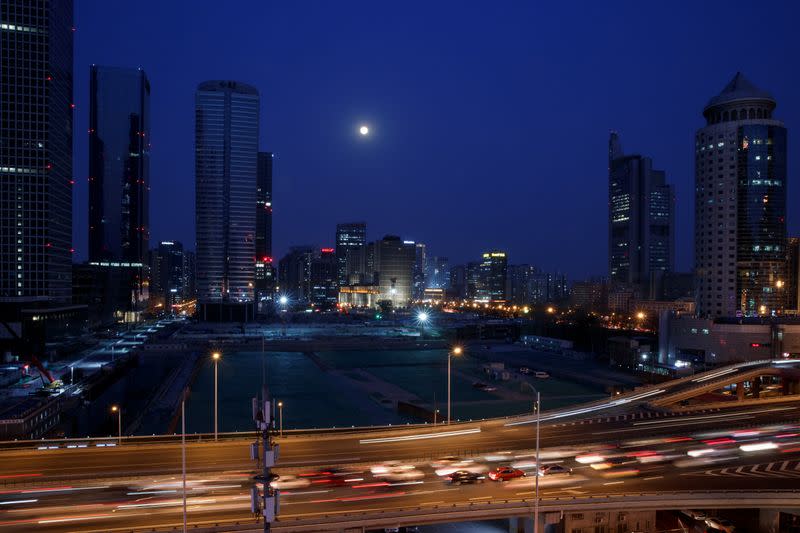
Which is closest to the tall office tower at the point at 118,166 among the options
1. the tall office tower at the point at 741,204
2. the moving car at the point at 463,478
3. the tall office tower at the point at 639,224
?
the tall office tower at the point at 741,204

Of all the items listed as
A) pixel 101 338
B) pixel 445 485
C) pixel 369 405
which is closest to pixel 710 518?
pixel 445 485

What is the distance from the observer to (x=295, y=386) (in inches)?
1847

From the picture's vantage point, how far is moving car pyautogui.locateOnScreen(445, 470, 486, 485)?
15.4 m

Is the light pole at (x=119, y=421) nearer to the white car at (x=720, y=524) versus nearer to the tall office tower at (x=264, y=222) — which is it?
the white car at (x=720, y=524)

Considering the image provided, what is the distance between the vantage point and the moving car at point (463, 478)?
15406mm

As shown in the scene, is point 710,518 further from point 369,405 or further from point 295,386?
point 295,386

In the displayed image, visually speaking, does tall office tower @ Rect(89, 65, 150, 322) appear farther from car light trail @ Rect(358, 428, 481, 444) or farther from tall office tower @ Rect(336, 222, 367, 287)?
car light trail @ Rect(358, 428, 481, 444)

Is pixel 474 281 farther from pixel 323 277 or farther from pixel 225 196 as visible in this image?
pixel 225 196

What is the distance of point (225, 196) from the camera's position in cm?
9581

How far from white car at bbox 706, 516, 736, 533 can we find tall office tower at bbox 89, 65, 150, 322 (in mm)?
115617

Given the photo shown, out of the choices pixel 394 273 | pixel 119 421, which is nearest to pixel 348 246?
pixel 394 273

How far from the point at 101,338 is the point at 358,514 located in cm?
7212

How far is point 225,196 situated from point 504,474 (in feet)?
286

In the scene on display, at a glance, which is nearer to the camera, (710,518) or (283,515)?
(283,515)
